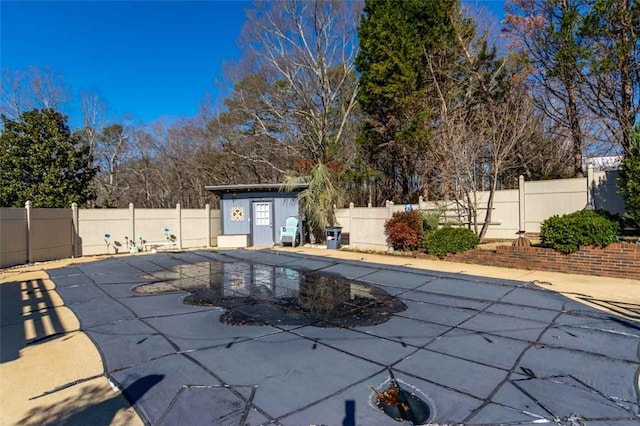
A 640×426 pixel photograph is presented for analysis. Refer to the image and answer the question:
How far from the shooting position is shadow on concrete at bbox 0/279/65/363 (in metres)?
3.76

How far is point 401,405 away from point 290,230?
10469mm

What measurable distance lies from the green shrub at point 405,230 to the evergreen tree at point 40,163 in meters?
12.3

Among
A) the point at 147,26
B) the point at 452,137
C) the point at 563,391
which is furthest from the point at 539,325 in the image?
the point at 147,26

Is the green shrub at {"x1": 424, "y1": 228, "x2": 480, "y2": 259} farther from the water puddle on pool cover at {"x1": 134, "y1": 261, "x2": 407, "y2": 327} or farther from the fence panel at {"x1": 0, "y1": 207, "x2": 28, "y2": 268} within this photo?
the fence panel at {"x1": 0, "y1": 207, "x2": 28, "y2": 268}

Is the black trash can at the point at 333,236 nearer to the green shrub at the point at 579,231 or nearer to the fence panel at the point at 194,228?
the fence panel at the point at 194,228

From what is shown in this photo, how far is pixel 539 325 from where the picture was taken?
13.6 feet

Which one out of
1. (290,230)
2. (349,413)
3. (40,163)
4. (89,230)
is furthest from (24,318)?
(40,163)

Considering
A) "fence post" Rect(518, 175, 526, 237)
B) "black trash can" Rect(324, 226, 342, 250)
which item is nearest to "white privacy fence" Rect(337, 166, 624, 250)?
"fence post" Rect(518, 175, 526, 237)

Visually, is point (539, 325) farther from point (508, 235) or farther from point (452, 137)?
point (508, 235)

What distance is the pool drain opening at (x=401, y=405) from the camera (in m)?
2.36

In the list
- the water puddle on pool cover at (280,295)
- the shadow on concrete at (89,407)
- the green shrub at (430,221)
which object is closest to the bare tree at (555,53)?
the green shrub at (430,221)

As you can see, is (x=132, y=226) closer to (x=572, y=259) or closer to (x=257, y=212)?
(x=257, y=212)

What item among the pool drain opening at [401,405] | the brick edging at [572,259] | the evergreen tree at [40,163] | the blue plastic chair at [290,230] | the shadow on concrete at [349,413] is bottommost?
the pool drain opening at [401,405]

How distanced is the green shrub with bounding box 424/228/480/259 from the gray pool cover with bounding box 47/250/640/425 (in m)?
3.61
